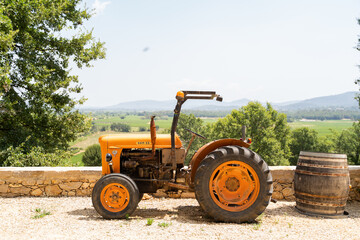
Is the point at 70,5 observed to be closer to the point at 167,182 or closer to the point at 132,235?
the point at 167,182

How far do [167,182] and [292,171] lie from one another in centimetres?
251

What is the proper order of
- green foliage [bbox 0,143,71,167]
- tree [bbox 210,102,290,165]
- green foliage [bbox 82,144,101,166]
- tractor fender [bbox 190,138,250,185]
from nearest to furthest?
tractor fender [bbox 190,138,250,185] < green foliage [bbox 0,143,71,167] < tree [bbox 210,102,290,165] < green foliage [bbox 82,144,101,166]

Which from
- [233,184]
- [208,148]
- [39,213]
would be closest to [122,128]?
[39,213]

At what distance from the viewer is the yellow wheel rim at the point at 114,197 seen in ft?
14.5

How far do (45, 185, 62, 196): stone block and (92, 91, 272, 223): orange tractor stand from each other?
160 centimetres

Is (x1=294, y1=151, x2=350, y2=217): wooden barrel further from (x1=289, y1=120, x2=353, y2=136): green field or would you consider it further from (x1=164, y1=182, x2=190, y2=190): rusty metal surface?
(x1=289, y1=120, x2=353, y2=136): green field

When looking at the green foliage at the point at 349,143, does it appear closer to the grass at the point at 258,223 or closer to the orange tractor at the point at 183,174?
the grass at the point at 258,223

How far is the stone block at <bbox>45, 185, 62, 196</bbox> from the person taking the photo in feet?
19.0

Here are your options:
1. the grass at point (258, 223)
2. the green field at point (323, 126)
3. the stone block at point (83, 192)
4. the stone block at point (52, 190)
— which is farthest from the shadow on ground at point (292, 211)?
the green field at point (323, 126)

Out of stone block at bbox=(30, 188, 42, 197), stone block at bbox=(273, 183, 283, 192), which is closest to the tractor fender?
stone block at bbox=(273, 183, 283, 192)

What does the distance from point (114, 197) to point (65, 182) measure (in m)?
1.85

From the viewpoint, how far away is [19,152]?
8.69m

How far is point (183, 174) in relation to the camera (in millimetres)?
4727

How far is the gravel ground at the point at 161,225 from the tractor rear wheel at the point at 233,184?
0.64 feet
